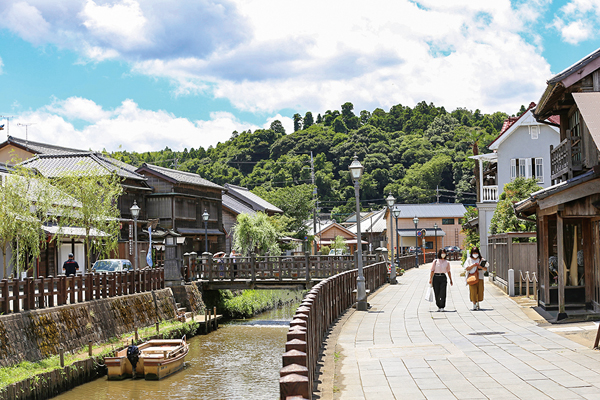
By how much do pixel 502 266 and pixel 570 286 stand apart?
31.0 feet

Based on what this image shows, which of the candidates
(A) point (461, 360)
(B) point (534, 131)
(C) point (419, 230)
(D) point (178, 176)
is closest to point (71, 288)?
(A) point (461, 360)

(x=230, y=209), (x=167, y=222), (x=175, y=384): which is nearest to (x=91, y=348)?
(x=175, y=384)

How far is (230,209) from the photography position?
55750mm

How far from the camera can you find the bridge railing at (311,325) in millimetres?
5125

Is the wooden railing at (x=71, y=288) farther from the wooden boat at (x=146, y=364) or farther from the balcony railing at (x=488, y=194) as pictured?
the balcony railing at (x=488, y=194)

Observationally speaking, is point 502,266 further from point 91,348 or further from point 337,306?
point 91,348

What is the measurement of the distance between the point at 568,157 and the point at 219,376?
493 inches

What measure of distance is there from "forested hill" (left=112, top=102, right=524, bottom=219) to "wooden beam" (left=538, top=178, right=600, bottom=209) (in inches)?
2879

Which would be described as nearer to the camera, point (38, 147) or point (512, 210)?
point (512, 210)

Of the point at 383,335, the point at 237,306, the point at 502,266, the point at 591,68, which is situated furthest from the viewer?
the point at 237,306

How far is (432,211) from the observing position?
79.9 metres

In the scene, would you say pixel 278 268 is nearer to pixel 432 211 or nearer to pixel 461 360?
pixel 461 360

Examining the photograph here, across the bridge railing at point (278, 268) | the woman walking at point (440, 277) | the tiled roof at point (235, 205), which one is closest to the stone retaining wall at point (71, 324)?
the bridge railing at point (278, 268)

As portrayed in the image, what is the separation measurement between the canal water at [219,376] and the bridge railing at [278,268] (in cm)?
350
